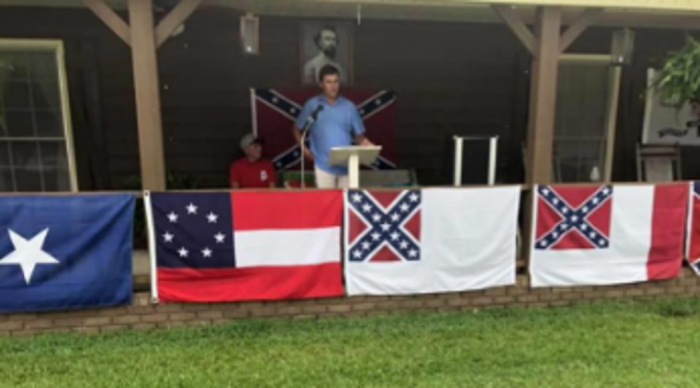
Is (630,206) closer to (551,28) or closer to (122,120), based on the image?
(551,28)

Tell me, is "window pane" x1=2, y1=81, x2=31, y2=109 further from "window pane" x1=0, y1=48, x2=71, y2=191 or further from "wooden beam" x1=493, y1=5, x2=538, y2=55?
"wooden beam" x1=493, y1=5, x2=538, y2=55

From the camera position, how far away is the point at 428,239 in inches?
150

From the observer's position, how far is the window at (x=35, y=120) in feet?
16.0

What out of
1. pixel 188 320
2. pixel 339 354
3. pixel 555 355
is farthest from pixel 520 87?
pixel 188 320

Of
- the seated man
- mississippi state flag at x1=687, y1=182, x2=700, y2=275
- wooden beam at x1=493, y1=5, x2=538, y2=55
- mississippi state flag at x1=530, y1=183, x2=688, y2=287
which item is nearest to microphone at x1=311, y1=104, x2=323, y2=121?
the seated man

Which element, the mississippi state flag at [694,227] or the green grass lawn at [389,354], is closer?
the green grass lawn at [389,354]

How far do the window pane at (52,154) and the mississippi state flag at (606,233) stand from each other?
4.22 m

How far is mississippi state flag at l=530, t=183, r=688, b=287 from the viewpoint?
3.96m

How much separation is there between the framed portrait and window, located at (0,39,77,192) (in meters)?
2.21

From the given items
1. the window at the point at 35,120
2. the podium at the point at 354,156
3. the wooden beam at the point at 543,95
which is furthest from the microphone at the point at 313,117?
the window at the point at 35,120

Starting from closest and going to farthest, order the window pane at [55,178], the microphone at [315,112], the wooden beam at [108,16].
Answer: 1. the wooden beam at [108,16]
2. the microphone at [315,112]
3. the window pane at [55,178]

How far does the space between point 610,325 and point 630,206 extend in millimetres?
923

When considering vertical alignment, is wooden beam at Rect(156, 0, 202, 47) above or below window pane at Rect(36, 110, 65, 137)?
above

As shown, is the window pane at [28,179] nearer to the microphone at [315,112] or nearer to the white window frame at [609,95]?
the microphone at [315,112]
